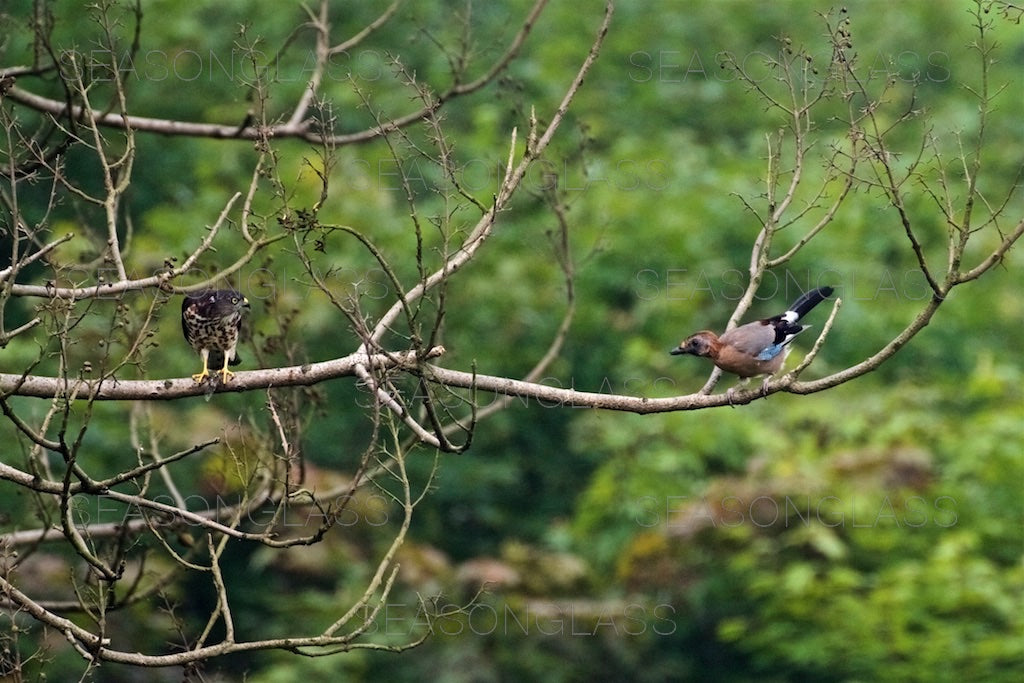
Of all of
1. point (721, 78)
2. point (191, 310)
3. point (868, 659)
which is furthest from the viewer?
point (721, 78)

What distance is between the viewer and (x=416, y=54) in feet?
48.3

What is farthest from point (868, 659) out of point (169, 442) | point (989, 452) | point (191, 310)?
point (191, 310)

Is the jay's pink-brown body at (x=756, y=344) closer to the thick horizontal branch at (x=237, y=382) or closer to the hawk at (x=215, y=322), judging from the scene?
the thick horizontal branch at (x=237, y=382)

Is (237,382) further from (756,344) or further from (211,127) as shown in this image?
(756,344)

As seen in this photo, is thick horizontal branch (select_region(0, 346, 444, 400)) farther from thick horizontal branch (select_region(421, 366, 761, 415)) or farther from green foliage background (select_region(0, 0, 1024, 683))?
green foliage background (select_region(0, 0, 1024, 683))

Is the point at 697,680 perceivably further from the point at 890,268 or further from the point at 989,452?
the point at 890,268

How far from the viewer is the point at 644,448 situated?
32.5 ft

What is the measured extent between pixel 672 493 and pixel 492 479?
1.58 metres

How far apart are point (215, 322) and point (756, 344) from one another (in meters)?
2.03

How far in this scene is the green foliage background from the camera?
843cm

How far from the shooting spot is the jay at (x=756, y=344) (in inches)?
191

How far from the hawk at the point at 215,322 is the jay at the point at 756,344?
1.67 m

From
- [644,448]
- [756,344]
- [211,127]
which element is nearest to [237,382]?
[211,127]

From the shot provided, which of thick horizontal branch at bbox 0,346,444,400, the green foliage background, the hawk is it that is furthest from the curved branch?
the green foliage background
